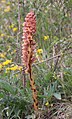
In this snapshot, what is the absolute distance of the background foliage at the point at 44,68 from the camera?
9.43ft

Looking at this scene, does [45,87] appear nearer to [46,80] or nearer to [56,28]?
[46,80]

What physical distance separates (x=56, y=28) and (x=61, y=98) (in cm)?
136

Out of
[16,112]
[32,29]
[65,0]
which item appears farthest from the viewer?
[65,0]

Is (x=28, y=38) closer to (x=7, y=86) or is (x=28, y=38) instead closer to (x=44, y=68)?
(x=7, y=86)

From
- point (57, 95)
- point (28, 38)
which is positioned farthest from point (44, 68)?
point (28, 38)

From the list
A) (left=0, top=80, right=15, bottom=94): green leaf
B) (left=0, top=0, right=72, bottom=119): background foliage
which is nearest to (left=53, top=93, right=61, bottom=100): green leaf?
(left=0, top=0, right=72, bottom=119): background foliage

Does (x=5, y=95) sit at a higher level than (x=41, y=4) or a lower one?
lower

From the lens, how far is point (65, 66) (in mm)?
3211

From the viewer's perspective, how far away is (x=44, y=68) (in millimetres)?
3221

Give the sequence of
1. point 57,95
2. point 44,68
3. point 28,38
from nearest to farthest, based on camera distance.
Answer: point 28,38, point 57,95, point 44,68

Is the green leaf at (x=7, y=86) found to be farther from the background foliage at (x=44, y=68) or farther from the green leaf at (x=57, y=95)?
the green leaf at (x=57, y=95)

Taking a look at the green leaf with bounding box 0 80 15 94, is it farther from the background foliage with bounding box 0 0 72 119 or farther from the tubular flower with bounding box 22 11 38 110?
the tubular flower with bounding box 22 11 38 110

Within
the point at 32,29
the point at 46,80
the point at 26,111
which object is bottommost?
the point at 26,111

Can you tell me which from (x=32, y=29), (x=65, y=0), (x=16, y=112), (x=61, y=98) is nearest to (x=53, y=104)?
(x=61, y=98)
